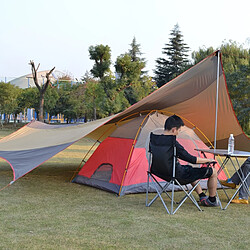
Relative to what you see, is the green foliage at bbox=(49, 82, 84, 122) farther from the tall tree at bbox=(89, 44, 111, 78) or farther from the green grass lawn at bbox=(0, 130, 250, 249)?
the green grass lawn at bbox=(0, 130, 250, 249)

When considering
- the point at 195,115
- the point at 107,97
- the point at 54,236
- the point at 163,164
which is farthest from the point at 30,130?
the point at 107,97

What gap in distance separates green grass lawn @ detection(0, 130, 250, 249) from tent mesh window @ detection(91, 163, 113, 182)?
0.24m

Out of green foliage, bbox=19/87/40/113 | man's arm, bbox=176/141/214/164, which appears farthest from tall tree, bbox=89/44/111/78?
man's arm, bbox=176/141/214/164

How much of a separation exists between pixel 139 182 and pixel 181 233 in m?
1.69

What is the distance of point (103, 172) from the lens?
496 cm

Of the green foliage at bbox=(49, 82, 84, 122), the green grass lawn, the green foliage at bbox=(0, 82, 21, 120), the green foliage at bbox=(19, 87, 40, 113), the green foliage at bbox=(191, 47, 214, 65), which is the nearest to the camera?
the green grass lawn

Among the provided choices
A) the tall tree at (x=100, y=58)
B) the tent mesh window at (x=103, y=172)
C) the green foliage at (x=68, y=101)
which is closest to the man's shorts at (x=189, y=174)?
the tent mesh window at (x=103, y=172)

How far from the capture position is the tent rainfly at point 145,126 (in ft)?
14.5

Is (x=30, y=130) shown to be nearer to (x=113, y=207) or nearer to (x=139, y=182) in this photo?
(x=139, y=182)

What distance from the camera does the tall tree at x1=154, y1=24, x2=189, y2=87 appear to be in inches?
1248

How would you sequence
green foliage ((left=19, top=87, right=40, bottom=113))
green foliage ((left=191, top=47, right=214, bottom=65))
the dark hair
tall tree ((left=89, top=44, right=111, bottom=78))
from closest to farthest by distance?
1. the dark hair
2. tall tree ((left=89, top=44, right=111, bottom=78))
3. green foliage ((left=19, top=87, right=40, bottom=113))
4. green foliage ((left=191, top=47, right=214, bottom=65))

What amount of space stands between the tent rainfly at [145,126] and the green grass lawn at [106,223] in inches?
17.1

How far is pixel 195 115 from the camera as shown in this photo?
550 centimetres

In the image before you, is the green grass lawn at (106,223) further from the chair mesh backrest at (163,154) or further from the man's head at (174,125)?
the man's head at (174,125)
